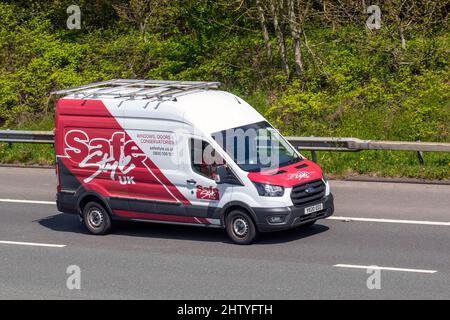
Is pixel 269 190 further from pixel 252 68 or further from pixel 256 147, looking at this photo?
pixel 252 68

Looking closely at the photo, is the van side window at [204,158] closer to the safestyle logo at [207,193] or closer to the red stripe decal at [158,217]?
the safestyle logo at [207,193]

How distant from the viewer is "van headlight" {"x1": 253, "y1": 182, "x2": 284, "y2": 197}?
15.2 m

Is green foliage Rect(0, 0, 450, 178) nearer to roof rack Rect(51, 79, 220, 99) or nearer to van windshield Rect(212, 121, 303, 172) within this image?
van windshield Rect(212, 121, 303, 172)

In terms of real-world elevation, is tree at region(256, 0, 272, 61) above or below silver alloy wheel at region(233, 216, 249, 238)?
above

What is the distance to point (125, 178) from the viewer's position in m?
16.4

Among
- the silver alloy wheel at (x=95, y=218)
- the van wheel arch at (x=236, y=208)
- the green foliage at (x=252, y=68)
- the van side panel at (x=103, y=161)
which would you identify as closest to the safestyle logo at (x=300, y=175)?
the van wheel arch at (x=236, y=208)

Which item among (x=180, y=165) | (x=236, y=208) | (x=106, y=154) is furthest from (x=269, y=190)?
(x=106, y=154)

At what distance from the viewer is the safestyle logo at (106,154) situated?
1633 cm

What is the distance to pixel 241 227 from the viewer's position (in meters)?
15.6

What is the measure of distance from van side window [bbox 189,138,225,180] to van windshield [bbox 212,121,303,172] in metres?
0.19

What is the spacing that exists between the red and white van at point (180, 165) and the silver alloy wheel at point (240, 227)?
17mm

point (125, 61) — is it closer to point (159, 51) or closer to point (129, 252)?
point (159, 51)

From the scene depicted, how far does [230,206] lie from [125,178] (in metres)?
2.00

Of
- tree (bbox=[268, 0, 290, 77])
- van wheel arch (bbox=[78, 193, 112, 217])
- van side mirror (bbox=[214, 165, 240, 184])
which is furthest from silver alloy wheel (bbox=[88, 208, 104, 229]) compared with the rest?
tree (bbox=[268, 0, 290, 77])
